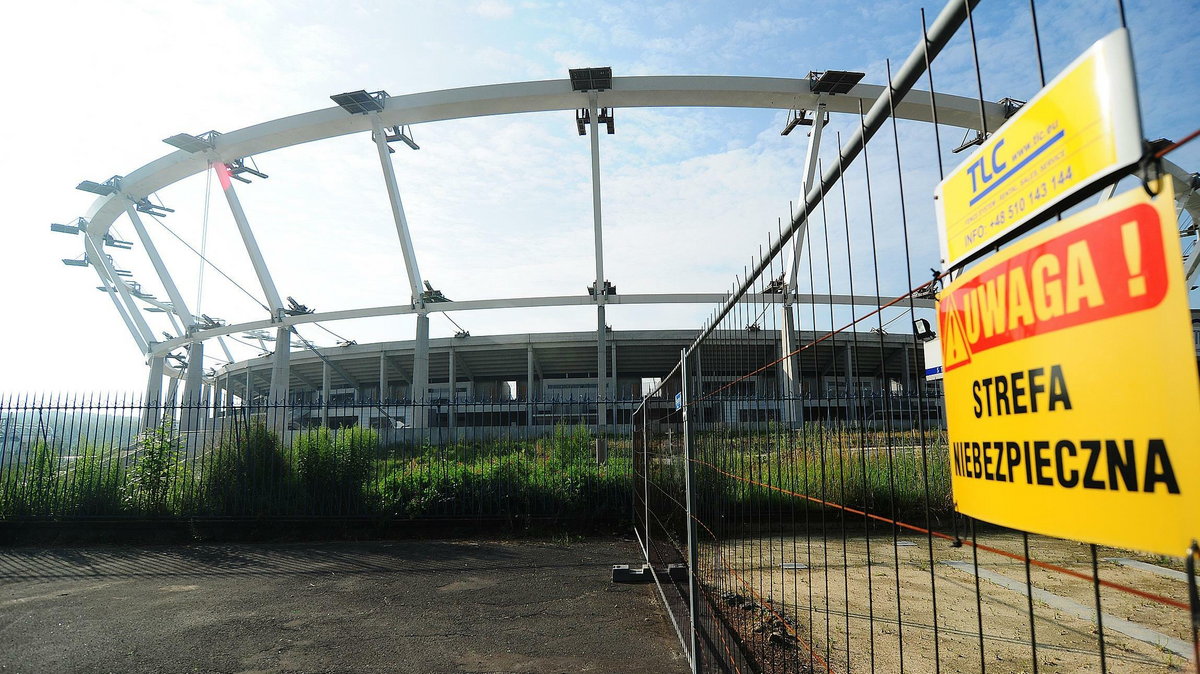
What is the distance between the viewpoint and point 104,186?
69.5ft

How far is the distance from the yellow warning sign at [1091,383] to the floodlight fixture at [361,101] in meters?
17.8

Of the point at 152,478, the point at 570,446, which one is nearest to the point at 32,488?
the point at 152,478

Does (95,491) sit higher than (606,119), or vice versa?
(606,119)

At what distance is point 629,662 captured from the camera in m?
5.19

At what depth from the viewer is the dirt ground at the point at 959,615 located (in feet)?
15.3

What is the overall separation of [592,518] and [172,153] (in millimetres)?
18069

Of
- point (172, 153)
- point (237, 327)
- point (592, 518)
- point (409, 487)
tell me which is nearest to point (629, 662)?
point (592, 518)

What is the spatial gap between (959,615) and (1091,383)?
5.85m

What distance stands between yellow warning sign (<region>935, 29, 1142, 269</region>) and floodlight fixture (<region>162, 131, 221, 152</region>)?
836 inches

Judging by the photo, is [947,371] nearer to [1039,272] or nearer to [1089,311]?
[1039,272]

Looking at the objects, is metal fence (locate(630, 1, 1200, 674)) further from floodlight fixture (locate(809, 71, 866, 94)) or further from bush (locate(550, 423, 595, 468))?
floodlight fixture (locate(809, 71, 866, 94))

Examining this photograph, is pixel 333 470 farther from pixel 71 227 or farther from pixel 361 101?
pixel 71 227

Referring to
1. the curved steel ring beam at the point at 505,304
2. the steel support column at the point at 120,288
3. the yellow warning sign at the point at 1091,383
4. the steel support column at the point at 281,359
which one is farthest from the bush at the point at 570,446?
the steel support column at the point at 120,288

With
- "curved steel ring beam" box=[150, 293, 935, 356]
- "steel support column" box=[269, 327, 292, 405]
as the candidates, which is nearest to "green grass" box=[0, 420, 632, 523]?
"curved steel ring beam" box=[150, 293, 935, 356]
